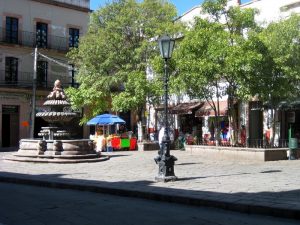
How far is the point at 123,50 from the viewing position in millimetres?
29547

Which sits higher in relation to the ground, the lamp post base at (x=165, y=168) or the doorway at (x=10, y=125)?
the doorway at (x=10, y=125)

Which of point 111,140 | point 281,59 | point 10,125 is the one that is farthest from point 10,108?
point 281,59

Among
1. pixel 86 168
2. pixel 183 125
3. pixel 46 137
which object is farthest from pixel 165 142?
pixel 183 125

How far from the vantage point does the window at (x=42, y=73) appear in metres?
36.9

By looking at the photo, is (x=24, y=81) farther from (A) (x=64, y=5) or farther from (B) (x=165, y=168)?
(B) (x=165, y=168)

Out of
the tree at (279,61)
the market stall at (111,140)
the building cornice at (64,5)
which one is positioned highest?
the building cornice at (64,5)

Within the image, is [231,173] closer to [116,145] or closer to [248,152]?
[248,152]

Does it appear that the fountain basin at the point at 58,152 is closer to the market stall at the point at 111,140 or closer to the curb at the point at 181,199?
the curb at the point at 181,199

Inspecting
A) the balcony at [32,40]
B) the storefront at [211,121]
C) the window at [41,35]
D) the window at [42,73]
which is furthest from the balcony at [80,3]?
the storefront at [211,121]

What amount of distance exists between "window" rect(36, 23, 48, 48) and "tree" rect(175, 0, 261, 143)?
17.9 m

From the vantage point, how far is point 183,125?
33.5 metres

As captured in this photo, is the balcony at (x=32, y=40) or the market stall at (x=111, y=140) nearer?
the market stall at (x=111, y=140)

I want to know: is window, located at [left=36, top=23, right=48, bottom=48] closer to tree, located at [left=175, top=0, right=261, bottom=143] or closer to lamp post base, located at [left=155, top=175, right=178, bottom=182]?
tree, located at [left=175, top=0, right=261, bottom=143]

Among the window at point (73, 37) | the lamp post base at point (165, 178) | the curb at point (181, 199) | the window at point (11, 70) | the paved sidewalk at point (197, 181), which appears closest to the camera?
the curb at point (181, 199)
